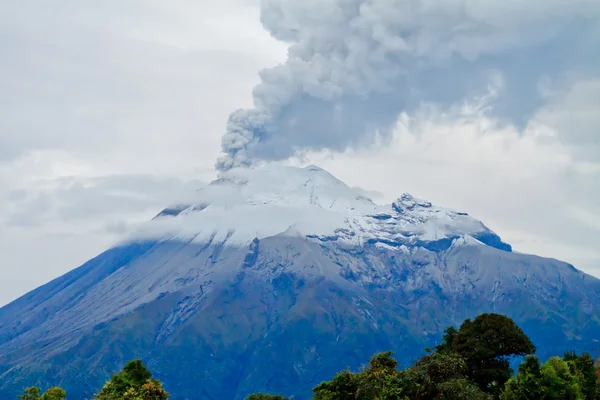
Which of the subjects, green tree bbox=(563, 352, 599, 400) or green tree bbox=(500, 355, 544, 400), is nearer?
green tree bbox=(500, 355, 544, 400)

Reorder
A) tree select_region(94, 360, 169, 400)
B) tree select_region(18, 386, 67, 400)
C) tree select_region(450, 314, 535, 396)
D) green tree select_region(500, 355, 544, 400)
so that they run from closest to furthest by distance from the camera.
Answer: green tree select_region(500, 355, 544, 400) < tree select_region(94, 360, 169, 400) < tree select_region(18, 386, 67, 400) < tree select_region(450, 314, 535, 396)

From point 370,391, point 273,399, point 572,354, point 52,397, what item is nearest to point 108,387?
Result: point 52,397

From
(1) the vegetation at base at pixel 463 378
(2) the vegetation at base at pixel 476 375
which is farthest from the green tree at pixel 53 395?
(2) the vegetation at base at pixel 476 375

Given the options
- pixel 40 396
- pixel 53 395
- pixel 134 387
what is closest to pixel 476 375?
pixel 134 387

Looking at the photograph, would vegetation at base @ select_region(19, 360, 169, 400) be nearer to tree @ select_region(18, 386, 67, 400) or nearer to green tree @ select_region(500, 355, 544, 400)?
tree @ select_region(18, 386, 67, 400)

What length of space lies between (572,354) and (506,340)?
694 cm

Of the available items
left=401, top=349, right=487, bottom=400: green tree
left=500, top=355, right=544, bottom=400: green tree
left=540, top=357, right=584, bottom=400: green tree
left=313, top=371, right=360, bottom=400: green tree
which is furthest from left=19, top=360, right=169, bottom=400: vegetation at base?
left=540, top=357, right=584, bottom=400: green tree

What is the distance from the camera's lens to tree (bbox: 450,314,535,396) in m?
75.9

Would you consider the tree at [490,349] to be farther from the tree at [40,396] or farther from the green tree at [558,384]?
the tree at [40,396]

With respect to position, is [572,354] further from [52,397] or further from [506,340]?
[52,397]

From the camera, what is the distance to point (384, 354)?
7425cm

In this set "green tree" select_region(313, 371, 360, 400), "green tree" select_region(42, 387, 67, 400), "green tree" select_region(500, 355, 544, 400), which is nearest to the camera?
"green tree" select_region(500, 355, 544, 400)

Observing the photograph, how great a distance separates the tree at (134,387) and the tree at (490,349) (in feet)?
95.4

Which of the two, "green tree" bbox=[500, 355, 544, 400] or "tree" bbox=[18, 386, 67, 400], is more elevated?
"tree" bbox=[18, 386, 67, 400]
